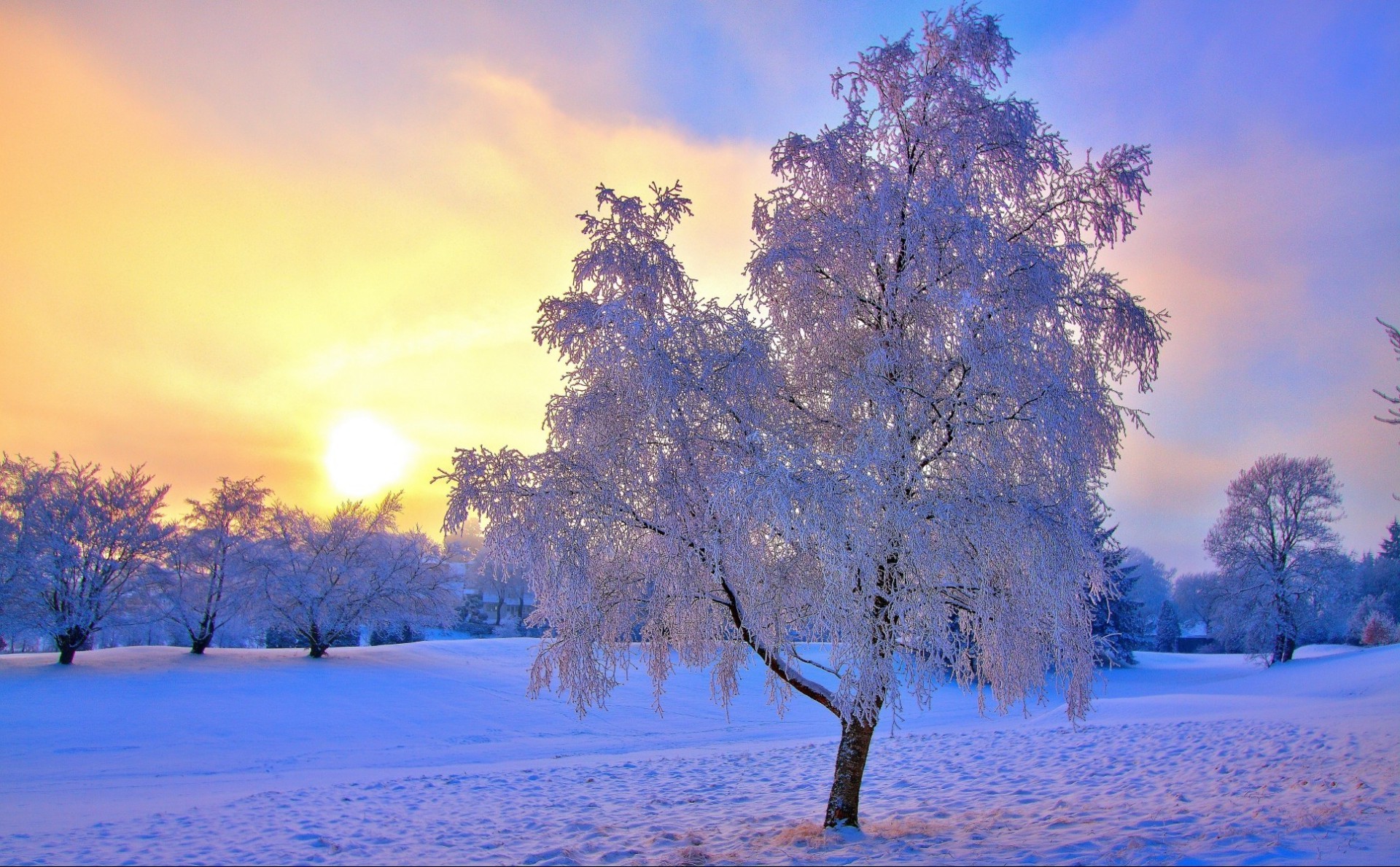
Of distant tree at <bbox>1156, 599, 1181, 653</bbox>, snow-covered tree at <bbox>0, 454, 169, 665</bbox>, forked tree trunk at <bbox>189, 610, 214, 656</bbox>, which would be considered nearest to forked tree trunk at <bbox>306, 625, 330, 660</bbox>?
forked tree trunk at <bbox>189, 610, 214, 656</bbox>

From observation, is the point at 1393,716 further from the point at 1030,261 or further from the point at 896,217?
the point at 896,217

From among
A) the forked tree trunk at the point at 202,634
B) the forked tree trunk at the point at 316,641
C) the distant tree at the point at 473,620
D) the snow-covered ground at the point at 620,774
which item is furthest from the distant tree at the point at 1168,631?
the forked tree trunk at the point at 202,634

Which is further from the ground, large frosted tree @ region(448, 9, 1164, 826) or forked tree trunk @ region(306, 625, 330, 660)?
large frosted tree @ region(448, 9, 1164, 826)

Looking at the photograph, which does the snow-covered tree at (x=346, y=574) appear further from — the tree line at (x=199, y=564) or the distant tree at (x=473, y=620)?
the distant tree at (x=473, y=620)

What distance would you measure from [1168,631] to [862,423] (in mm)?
58907

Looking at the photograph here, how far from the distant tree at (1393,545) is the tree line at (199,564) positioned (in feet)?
209

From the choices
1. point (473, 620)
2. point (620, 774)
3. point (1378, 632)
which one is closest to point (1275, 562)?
point (1378, 632)

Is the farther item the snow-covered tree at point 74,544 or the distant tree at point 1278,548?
the distant tree at point 1278,548

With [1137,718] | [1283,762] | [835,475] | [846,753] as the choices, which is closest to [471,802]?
[846,753]

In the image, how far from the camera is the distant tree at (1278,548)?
29.7 m

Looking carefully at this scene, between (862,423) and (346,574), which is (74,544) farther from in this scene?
(862,423)

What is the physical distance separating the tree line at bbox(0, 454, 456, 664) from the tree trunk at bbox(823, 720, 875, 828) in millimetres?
21655

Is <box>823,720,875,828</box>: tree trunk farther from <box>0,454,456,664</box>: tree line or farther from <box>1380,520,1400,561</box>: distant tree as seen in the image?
<box>1380,520,1400,561</box>: distant tree

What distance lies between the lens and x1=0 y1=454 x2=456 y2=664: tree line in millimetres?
20219
